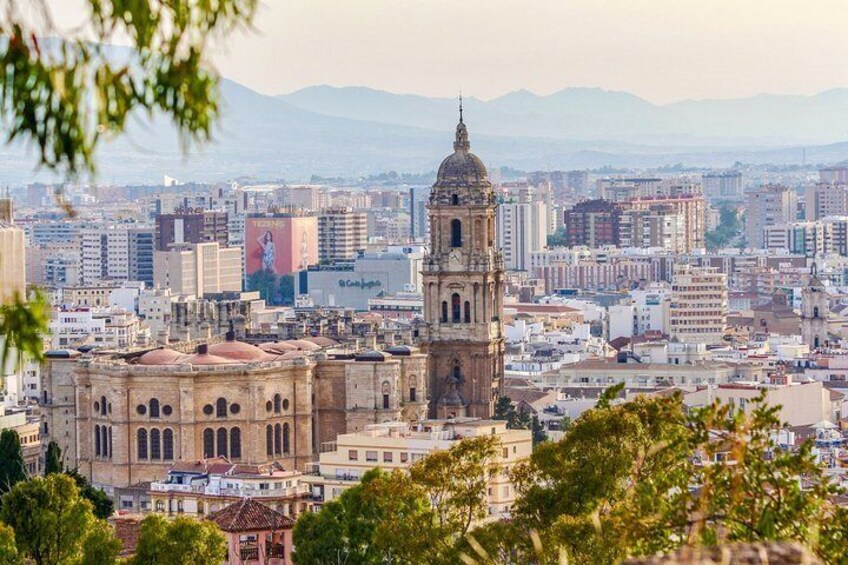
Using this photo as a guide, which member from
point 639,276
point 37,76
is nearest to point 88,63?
point 37,76

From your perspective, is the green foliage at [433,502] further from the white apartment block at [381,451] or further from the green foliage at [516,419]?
the green foliage at [516,419]

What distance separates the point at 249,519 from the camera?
51031 millimetres

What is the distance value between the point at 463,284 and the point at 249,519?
26.5 meters

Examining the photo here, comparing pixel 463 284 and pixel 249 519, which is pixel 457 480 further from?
pixel 463 284

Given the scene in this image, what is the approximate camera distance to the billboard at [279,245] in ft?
628

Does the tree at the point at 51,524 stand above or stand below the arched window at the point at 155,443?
above

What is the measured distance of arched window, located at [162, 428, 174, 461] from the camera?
220 feet

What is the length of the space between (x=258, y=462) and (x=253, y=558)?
1654 cm

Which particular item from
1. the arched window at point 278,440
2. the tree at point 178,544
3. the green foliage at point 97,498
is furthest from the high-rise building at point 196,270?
the tree at point 178,544

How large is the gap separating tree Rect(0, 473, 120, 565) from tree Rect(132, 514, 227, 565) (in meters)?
0.76

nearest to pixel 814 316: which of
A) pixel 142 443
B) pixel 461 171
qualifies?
pixel 461 171

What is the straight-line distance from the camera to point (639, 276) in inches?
7160

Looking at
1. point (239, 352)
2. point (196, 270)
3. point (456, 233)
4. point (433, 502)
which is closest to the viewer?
point (433, 502)

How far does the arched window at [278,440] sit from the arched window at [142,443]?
3.25m
